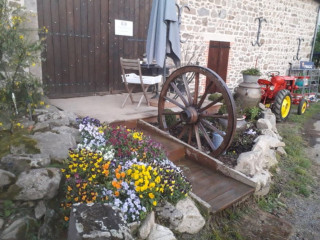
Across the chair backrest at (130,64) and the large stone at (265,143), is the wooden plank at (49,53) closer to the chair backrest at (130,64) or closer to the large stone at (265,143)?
the chair backrest at (130,64)

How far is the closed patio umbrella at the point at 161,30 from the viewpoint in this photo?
4.88 meters

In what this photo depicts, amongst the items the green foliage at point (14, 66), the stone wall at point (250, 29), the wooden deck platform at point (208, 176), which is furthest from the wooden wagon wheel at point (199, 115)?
the stone wall at point (250, 29)

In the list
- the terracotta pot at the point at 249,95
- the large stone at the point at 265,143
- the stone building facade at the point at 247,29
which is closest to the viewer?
the large stone at the point at 265,143

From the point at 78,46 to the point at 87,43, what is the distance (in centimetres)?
21

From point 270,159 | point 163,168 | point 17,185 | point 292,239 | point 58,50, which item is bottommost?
point 292,239

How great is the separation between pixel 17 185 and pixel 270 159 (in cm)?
337

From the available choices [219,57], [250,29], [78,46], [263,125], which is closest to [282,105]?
[263,125]

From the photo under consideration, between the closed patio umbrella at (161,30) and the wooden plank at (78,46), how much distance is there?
153 cm

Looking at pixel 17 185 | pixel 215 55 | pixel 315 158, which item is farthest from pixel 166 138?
pixel 215 55

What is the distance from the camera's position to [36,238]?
6.47 ft

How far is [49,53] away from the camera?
17.2ft

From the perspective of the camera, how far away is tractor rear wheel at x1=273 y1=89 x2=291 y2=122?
258 inches

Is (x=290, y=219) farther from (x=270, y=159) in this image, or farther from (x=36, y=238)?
(x=36, y=238)

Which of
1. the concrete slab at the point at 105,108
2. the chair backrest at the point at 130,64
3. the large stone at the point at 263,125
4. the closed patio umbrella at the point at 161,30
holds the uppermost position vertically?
the closed patio umbrella at the point at 161,30
